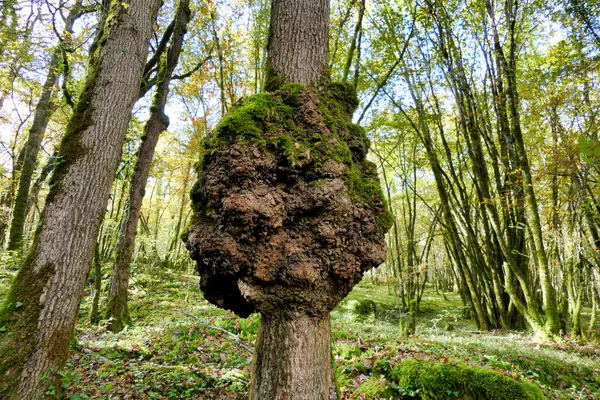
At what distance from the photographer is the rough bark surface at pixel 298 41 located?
6.96 ft

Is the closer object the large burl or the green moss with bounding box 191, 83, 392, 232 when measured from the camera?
the large burl

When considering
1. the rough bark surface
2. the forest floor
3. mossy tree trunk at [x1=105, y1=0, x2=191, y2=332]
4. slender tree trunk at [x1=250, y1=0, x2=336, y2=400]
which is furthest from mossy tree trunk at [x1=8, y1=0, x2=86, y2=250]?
slender tree trunk at [x1=250, y1=0, x2=336, y2=400]

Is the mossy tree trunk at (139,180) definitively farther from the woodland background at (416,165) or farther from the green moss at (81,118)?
the green moss at (81,118)

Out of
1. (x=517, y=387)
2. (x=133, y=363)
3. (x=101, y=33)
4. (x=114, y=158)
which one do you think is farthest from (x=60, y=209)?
(x=517, y=387)

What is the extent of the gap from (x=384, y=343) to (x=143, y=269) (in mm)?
11075

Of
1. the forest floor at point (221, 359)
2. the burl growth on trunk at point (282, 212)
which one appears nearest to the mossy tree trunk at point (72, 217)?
the forest floor at point (221, 359)

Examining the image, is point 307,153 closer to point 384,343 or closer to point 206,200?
point 206,200

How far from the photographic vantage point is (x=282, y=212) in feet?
5.58

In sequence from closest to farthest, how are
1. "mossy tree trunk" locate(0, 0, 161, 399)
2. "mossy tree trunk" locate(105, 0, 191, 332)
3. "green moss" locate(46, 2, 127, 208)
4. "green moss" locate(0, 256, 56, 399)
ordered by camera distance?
"green moss" locate(0, 256, 56, 399) < "mossy tree trunk" locate(0, 0, 161, 399) < "green moss" locate(46, 2, 127, 208) < "mossy tree trunk" locate(105, 0, 191, 332)

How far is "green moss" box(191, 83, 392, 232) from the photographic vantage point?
5.77 feet

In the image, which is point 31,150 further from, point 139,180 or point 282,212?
point 282,212

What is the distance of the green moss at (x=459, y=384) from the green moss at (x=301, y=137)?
273 cm

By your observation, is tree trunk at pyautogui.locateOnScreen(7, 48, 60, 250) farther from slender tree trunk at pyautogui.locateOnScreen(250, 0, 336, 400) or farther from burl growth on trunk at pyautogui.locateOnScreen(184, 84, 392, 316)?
burl growth on trunk at pyautogui.locateOnScreen(184, 84, 392, 316)

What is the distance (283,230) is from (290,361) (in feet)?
2.49
